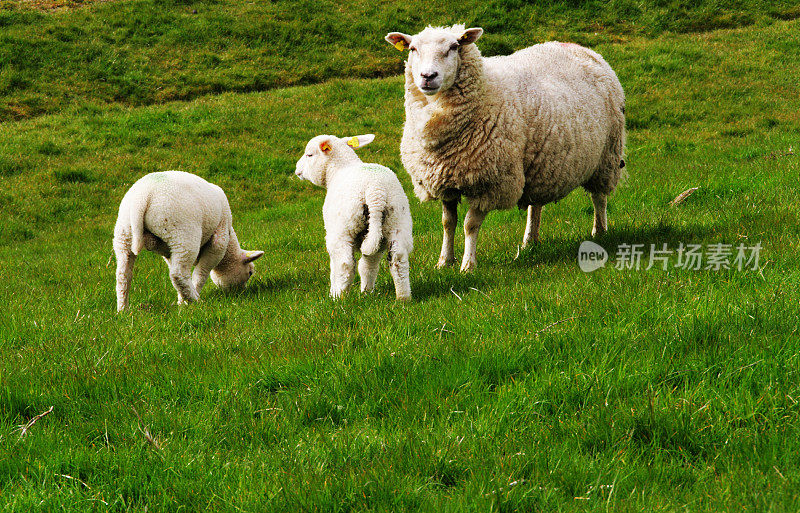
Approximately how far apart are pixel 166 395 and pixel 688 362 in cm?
261

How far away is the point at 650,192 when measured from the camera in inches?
357

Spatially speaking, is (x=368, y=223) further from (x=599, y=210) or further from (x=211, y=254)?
(x=599, y=210)

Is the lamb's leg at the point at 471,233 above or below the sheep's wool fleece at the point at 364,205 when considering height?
below

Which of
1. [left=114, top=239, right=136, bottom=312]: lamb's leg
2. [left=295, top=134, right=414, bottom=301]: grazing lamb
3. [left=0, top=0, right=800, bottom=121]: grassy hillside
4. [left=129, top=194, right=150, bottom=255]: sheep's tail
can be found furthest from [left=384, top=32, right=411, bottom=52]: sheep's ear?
[left=0, top=0, right=800, bottom=121]: grassy hillside

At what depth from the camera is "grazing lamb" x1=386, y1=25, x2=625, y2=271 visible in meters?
5.84

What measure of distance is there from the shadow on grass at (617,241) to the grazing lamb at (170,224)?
2913 millimetres

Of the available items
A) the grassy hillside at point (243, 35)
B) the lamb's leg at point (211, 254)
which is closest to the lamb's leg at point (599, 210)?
the lamb's leg at point (211, 254)

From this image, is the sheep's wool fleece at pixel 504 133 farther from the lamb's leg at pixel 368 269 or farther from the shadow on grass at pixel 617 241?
the lamb's leg at pixel 368 269

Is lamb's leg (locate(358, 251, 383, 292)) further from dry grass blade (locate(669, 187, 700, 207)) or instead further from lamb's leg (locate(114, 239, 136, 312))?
dry grass blade (locate(669, 187, 700, 207))

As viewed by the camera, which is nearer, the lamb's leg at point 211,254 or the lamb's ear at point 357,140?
the lamb's ear at point 357,140

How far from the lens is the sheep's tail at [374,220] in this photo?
189 inches

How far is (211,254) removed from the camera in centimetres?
666

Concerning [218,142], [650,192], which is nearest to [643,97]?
[650,192]

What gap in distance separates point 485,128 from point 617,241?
1.81 m
